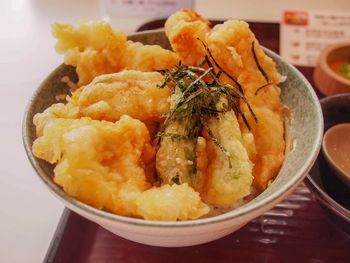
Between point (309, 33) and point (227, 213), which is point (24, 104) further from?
point (309, 33)

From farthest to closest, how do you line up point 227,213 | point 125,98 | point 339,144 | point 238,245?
point 339,144, point 238,245, point 125,98, point 227,213

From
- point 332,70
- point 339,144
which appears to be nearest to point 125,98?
point 339,144

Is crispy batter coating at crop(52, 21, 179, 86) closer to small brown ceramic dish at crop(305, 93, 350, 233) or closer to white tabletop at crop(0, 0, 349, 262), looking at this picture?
white tabletop at crop(0, 0, 349, 262)

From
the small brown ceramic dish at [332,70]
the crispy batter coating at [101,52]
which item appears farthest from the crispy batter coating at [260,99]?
the small brown ceramic dish at [332,70]

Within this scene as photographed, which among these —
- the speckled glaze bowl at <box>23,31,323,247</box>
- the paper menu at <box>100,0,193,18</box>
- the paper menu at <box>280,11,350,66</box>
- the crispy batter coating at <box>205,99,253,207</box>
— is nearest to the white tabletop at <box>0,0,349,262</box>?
the paper menu at <box>100,0,193,18</box>

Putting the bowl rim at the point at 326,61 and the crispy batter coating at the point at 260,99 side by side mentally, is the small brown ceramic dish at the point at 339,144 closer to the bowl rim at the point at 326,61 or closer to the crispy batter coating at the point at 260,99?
the bowl rim at the point at 326,61

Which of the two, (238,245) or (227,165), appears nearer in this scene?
(227,165)
